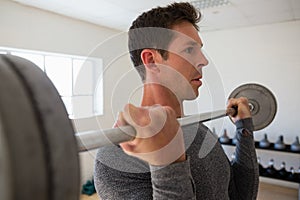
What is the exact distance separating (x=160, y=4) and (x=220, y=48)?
63.4 inches

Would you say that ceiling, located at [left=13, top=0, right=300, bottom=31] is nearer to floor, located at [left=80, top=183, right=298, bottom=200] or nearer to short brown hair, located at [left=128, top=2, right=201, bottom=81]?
short brown hair, located at [left=128, top=2, right=201, bottom=81]

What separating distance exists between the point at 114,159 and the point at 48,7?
7.78ft

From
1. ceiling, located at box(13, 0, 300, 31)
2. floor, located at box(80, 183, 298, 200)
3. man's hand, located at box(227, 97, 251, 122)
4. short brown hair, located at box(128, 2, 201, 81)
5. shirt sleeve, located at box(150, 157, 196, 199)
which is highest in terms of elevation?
ceiling, located at box(13, 0, 300, 31)

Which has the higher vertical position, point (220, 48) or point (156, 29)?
point (220, 48)

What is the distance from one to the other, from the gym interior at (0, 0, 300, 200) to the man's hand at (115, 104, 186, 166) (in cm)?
189

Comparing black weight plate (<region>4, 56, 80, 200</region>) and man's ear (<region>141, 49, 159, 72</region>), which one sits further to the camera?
man's ear (<region>141, 49, 159, 72</region>)

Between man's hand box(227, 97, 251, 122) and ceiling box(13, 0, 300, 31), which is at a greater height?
ceiling box(13, 0, 300, 31)

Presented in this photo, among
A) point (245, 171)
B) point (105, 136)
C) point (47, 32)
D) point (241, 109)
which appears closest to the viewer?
point (105, 136)

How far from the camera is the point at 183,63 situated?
28.3 inches

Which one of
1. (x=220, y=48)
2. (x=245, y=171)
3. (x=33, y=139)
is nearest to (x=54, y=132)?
(x=33, y=139)

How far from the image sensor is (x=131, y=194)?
0.55 meters

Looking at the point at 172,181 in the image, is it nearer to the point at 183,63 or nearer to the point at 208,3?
the point at 183,63

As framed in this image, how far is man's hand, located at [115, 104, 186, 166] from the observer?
36 centimetres

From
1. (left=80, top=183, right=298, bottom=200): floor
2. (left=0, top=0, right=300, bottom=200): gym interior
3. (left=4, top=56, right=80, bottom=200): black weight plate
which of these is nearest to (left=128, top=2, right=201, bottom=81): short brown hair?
(left=4, top=56, right=80, bottom=200): black weight plate
